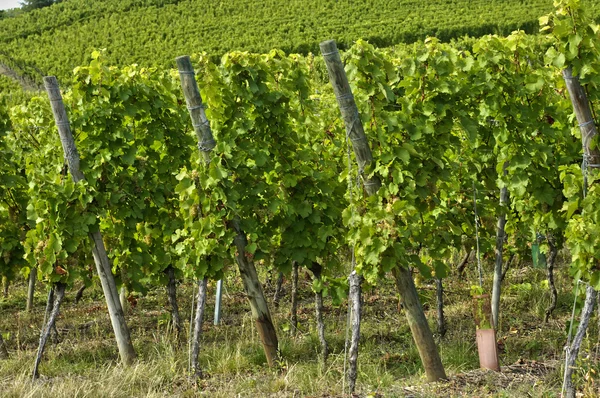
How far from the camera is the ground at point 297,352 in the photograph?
4.72 m

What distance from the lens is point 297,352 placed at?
19.4ft

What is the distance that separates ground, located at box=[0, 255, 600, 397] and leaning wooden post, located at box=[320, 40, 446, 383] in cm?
16

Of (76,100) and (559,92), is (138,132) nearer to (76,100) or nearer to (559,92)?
(76,100)

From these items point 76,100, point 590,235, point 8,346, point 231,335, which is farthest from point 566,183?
point 8,346

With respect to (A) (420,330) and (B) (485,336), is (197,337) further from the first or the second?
(B) (485,336)

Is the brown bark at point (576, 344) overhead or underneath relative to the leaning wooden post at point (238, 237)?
underneath

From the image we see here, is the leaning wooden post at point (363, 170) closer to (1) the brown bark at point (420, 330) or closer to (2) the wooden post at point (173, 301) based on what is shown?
(1) the brown bark at point (420, 330)

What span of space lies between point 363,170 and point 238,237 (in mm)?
1219

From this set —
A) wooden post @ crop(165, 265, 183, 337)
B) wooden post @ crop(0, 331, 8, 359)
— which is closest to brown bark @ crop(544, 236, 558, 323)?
wooden post @ crop(165, 265, 183, 337)

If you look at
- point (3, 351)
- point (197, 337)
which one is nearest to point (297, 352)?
point (197, 337)

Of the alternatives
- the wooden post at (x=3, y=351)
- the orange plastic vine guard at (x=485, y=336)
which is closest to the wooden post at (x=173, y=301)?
the wooden post at (x=3, y=351)

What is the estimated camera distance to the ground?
4.72m

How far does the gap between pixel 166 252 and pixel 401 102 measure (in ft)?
8.34

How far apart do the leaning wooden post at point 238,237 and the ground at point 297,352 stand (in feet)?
0.56
